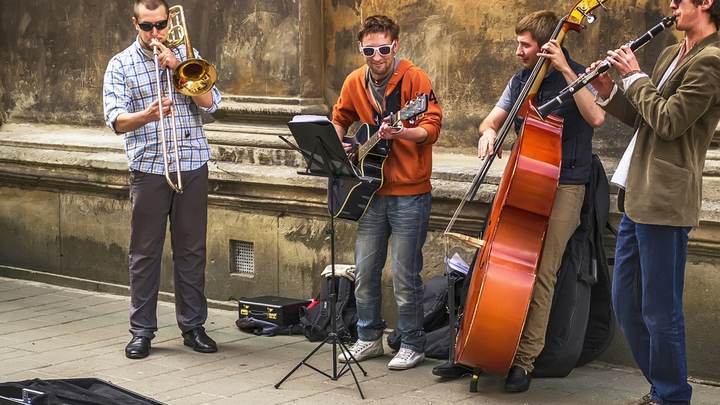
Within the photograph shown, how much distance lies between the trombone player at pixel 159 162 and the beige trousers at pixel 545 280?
180 centimetres

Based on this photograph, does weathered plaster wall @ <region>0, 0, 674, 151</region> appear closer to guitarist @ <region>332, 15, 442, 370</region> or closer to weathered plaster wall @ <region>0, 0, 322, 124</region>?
weathered plaster wall @ <region>0, 0, 322, 124</region>

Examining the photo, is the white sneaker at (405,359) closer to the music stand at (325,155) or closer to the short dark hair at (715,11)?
the music stand at (325,155)

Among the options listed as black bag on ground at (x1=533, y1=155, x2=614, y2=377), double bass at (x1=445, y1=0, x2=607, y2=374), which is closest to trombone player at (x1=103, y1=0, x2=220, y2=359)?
double bass at (x1=445, y1=0, x2=607, y2=374)

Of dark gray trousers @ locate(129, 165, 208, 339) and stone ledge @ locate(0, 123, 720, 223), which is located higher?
stone ledge @ locate(0, 123, 720, 223)

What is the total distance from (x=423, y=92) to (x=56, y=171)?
349cm

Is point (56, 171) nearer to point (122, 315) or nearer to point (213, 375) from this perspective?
point (122, 315)

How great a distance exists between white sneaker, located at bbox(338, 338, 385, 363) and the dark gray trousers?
34.7 inches

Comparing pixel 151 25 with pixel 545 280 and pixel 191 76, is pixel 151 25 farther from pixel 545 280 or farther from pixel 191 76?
pixel 545 280

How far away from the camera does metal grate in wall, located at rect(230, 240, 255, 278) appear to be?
322 inches

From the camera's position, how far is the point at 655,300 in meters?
5.44

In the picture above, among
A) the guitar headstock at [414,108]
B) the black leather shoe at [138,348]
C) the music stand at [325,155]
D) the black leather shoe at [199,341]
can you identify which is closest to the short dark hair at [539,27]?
the guitar headstock at [414,108]

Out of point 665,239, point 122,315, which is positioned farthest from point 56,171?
point 665,239

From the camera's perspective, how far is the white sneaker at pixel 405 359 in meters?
6.55

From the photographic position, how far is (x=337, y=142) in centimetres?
600
